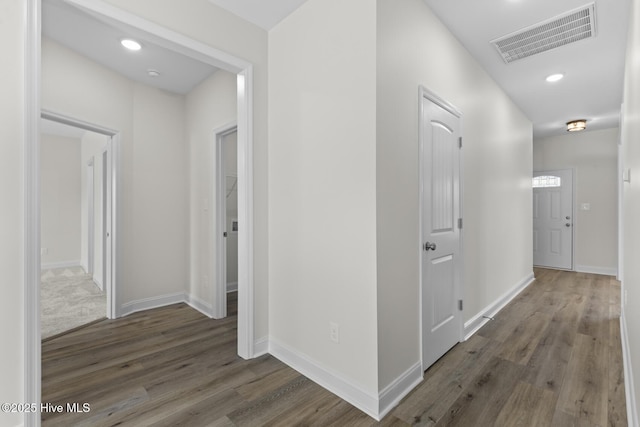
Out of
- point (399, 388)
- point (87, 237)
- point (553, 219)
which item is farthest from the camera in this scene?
point (553, 219)

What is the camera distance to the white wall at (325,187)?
1847 millimetres

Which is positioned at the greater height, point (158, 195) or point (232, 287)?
point (158, 195)

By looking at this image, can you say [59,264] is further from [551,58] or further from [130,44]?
[551,58]

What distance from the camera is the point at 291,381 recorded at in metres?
2.13

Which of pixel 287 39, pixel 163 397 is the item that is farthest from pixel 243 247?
pixel 287 39

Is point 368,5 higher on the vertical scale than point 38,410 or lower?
higher

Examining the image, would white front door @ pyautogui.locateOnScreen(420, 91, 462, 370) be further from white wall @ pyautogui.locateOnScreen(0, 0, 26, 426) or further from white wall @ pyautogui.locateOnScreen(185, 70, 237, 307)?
white wall @ pyautogui.locateOnScreen(0, 0, 26, 426)

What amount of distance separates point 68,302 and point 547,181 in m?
8.29

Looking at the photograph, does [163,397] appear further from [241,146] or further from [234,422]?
[241,146]

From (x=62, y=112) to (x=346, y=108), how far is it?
272 cm

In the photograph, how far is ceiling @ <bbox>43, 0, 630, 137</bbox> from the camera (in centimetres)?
227

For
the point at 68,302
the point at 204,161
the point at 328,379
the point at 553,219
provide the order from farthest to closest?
1. the point at 553,219
2. the point at 68,302
3. the point at 204,161
4. the point at 328,379

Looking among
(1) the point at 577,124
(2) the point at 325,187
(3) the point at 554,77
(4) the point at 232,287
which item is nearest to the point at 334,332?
(2) the point at 325,187

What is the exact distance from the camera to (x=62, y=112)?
9.36 ft
